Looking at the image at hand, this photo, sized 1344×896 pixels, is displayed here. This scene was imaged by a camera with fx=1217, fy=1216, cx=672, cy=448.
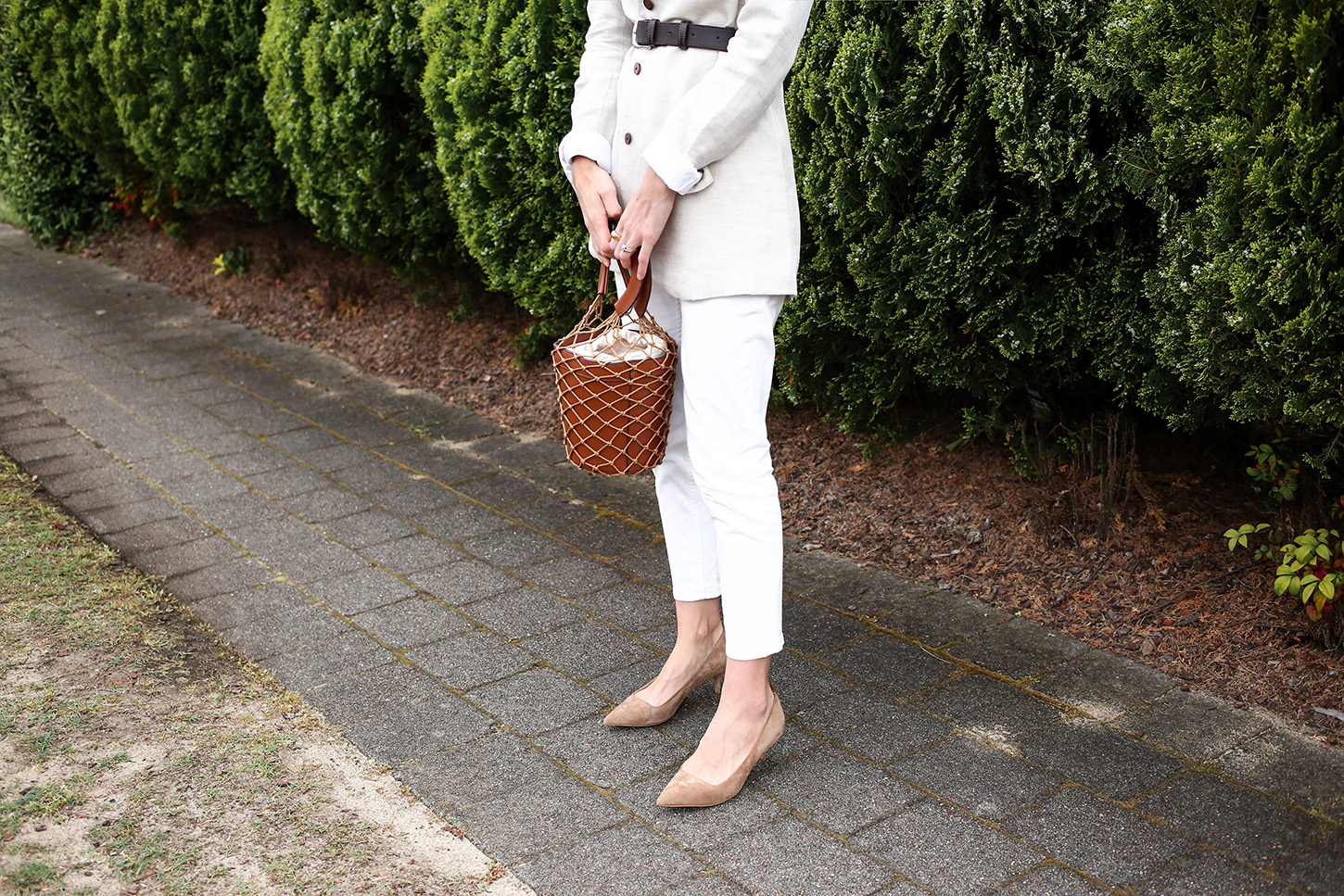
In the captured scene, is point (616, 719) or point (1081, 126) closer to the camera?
point (616, 719)

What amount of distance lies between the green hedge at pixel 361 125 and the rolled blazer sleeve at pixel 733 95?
3.51 meters

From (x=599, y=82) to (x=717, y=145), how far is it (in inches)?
20.2

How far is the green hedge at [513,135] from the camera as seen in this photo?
4945mm

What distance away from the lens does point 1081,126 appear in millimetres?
3385

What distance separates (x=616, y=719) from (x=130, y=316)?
18.0 feet

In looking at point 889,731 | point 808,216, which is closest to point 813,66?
point 808,216

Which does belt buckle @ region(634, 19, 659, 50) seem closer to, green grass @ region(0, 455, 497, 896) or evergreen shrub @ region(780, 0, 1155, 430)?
evergreen shrub @ region(780, 0, 1155, 430)

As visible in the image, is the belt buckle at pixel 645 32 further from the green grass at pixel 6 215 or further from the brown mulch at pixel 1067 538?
the green grass at pixel 6 215

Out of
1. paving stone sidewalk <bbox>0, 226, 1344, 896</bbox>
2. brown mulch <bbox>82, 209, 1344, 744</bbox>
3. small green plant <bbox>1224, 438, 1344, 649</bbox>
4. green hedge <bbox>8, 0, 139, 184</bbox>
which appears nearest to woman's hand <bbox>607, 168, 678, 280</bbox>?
paving stone sidewalk <bbox>0, 226, 1344, 896</bbox>

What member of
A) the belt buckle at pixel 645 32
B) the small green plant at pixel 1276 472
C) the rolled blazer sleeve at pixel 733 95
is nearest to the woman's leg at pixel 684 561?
the rolled blazer sleeve at pixel 733 95

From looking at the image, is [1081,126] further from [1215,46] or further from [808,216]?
[808,216]

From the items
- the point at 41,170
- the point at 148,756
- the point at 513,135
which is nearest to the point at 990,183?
the point at 513,135

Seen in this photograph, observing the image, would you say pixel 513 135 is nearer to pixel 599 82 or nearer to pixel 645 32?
pixel 599 82

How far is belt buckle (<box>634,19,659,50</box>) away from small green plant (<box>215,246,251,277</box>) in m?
5.67
